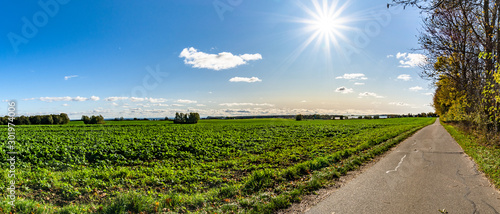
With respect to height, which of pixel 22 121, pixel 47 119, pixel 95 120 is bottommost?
pixel 95 120

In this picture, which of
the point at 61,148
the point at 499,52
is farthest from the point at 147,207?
the point at 499,52

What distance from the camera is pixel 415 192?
6.74m

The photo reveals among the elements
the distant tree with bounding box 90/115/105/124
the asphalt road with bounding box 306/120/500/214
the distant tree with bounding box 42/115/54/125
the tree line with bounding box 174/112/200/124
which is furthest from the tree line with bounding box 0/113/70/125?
the asphalt road with bounding box 306/120/500/214

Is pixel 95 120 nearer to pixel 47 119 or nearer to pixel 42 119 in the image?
pixel 47 119

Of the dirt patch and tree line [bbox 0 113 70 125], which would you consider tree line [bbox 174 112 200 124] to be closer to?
tree line [bbox 0 113 70 125]

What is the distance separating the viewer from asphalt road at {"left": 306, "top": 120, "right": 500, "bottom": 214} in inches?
223

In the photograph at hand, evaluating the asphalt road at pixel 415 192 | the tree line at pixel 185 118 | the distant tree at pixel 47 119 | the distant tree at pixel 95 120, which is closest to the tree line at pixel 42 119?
the distant tree at pixel 47 119

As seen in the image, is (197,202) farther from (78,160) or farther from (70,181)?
(78,160)

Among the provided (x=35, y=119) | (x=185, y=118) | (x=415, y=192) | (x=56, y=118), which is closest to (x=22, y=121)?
(x=35, y=119)

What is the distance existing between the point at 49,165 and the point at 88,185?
5916mm

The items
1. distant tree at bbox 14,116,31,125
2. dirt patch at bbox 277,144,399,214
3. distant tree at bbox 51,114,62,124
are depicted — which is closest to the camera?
dirt patch at bbox 277,144,399,214

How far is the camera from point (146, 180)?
9.31 metres

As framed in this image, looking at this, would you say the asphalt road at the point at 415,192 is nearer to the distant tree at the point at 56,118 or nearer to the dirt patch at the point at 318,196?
the dirt patch at the point at 318,196

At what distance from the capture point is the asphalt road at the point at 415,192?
5664 mm
